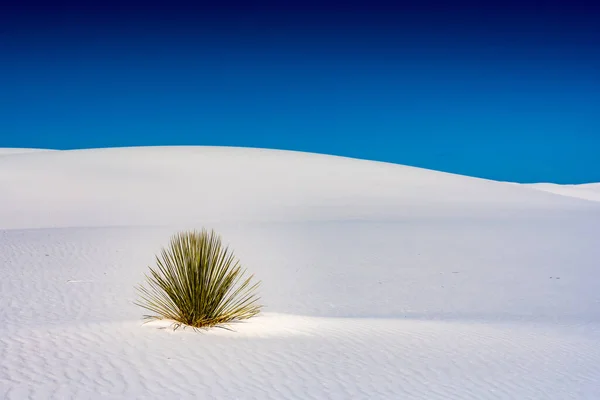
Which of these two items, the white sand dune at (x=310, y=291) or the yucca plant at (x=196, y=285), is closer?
the white sand dune at (x=310, y=291)

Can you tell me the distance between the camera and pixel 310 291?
44.6 feet

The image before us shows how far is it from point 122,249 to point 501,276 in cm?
967

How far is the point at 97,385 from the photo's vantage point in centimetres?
579

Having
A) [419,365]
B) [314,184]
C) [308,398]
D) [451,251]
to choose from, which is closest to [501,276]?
[451,251]

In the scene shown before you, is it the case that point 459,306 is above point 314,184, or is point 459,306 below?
below

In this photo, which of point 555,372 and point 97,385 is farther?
point 555,372

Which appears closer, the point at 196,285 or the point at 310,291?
the point at 196,285

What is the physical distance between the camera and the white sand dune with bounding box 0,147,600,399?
643 cm

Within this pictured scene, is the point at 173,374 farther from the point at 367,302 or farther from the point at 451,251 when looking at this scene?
the point at 451,251

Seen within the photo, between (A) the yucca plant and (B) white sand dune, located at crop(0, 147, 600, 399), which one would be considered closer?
(B) white sand dune, located at crop(0, 147, 600, 399)

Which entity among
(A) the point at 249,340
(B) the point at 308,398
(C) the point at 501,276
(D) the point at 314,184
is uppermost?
(D) the point at 314,184

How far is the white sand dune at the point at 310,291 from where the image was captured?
643cm

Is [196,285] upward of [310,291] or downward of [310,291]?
downward

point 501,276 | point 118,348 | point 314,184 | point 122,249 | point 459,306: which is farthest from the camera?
point 314,184
